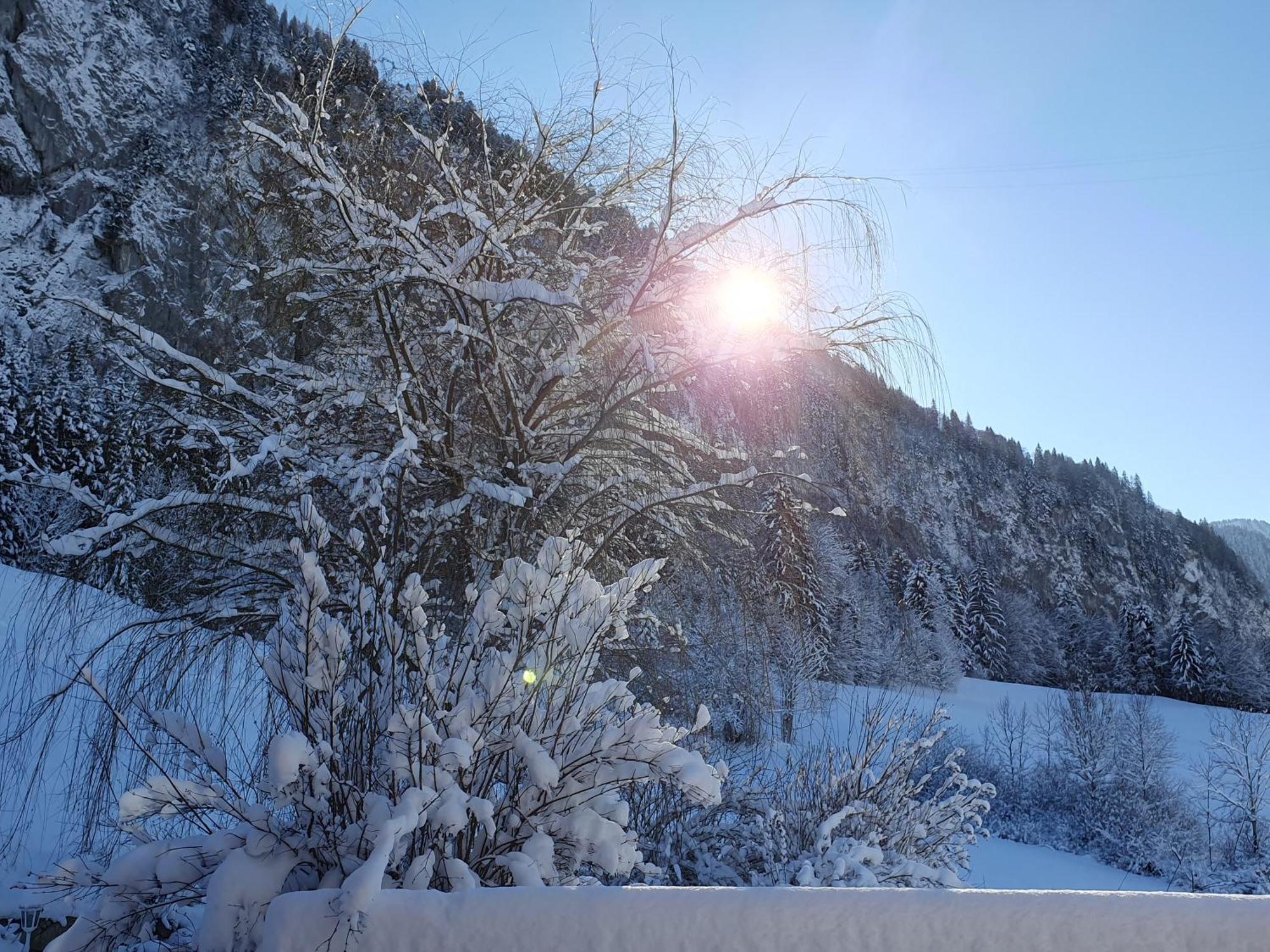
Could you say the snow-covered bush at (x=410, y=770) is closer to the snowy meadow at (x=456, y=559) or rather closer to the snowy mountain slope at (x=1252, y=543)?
the snowy meadow at (x=456, y=559)

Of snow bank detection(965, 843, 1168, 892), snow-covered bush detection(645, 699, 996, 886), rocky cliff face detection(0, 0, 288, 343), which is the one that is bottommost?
snow bank detection(965, 843, 1168, 892)

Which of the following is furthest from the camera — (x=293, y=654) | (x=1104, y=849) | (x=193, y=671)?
(x=1104, y=849)

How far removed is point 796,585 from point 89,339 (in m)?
3.68

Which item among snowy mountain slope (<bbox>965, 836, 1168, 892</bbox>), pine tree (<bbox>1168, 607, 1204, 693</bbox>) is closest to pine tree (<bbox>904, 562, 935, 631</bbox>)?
pine tree (<bbox>1168, 607, 1204, 693</bbox>)

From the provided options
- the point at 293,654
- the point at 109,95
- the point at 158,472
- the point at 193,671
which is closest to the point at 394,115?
the point at 158,472

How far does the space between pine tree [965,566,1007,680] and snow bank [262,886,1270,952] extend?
5228 cm

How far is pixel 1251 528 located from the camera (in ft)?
403

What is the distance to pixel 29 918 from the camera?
287 cm

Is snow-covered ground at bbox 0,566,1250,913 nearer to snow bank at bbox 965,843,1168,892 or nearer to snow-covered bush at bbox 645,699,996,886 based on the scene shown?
snow bank at bbox 965,843,1168,892

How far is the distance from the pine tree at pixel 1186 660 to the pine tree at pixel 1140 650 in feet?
3.87

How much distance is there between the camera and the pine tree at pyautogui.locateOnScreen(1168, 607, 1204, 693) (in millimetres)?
45344

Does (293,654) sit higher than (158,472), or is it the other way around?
(158,472)

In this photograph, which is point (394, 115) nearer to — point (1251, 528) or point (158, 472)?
point (158, 472)

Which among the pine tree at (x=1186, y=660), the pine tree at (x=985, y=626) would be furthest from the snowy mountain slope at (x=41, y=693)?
the pine tree at (x=1186, y=660)
